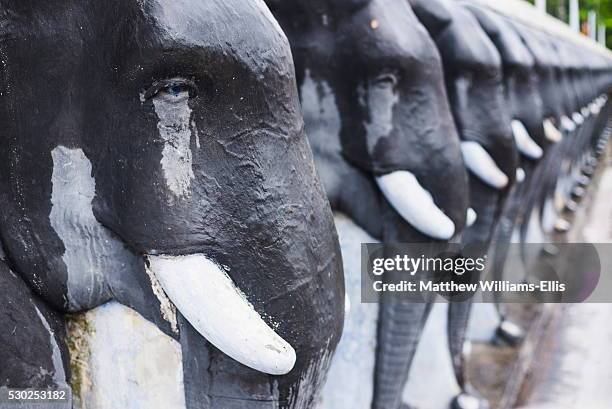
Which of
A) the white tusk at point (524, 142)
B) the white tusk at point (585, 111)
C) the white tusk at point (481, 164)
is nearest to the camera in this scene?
the white tusk at point (481, 164)

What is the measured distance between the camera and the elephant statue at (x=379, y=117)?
4.39ft

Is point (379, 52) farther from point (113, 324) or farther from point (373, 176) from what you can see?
point (113, 324)

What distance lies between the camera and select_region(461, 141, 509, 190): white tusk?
5.88 ft

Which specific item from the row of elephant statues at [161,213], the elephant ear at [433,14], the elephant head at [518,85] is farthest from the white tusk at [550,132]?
the row of elephant statues at [161,213]

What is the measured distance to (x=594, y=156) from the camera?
8.36 meters

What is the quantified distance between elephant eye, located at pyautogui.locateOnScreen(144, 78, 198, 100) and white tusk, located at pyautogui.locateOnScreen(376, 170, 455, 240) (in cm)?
72

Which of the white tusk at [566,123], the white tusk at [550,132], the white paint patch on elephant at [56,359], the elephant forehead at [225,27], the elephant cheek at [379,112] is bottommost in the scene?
the white tusk at [566,123]

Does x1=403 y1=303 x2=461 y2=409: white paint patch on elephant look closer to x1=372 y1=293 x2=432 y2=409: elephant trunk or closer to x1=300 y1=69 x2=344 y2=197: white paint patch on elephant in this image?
x1=372 y1=293 x2=432 y2=409: elephant trunk

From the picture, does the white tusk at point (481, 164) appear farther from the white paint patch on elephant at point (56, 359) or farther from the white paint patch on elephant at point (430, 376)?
the white paint patch on elephant at point (56, 359)

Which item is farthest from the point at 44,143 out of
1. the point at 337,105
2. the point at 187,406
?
the point at 337,105

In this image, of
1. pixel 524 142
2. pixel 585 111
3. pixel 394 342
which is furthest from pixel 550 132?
pixel 585 111

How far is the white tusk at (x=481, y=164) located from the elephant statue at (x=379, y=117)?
1.16 feet

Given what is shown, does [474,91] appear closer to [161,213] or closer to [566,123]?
[161,213]

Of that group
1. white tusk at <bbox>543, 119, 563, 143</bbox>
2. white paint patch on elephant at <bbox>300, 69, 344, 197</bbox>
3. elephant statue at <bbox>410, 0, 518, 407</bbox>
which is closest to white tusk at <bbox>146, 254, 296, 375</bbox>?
white paint patch on elephant at <bbox>300, 69, 344, 197</bbox>
